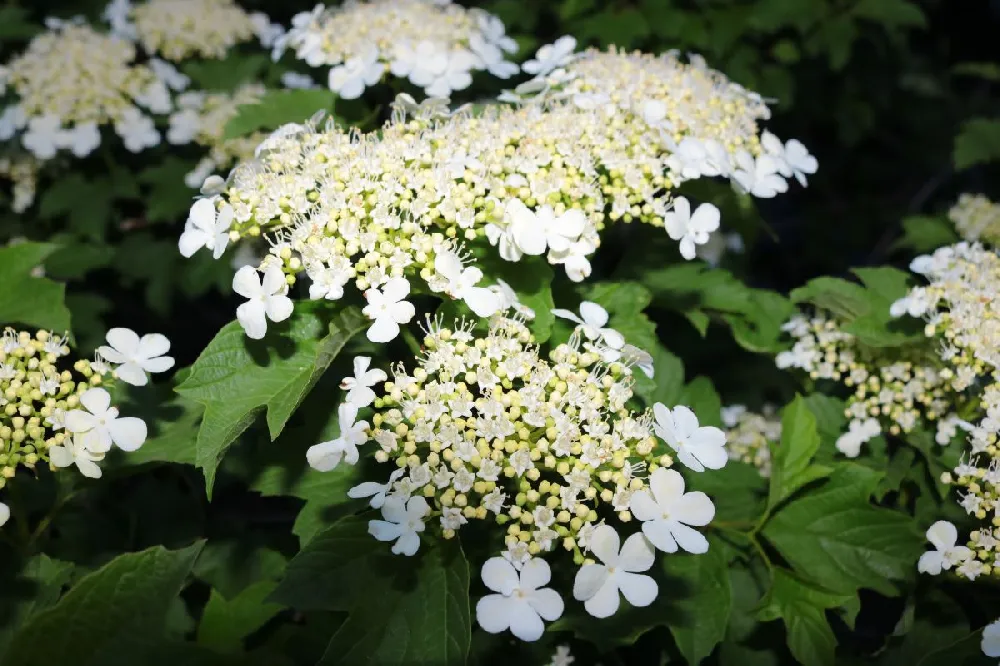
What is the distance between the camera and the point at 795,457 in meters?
1.60

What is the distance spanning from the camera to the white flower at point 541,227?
137 centimetres

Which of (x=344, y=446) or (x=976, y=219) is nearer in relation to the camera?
(x=344, y=446)

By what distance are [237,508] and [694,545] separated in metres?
1.51

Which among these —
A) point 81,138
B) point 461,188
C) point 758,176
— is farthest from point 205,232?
point 758,176

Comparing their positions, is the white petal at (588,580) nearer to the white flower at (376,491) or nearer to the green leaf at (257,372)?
the white flower at (376,491)

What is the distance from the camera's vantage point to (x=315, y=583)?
1.29 meters

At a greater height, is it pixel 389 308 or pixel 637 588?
pixel 389 308

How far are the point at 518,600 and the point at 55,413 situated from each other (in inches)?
32.7

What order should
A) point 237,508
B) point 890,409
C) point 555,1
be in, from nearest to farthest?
1. point 890,409
2. point 237,508
3. point 555,1

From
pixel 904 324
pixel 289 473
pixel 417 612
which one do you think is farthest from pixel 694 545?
pixel 904 324

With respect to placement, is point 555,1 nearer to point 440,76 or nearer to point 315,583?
point 440,76

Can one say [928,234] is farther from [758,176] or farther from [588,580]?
[588,580]

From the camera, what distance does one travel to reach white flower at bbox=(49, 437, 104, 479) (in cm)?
134

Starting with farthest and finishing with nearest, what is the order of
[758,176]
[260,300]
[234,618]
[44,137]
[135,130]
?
1. [135,130]
2. [44,137]
3. [758,176]
4. [234,618]
5. [260,300]
